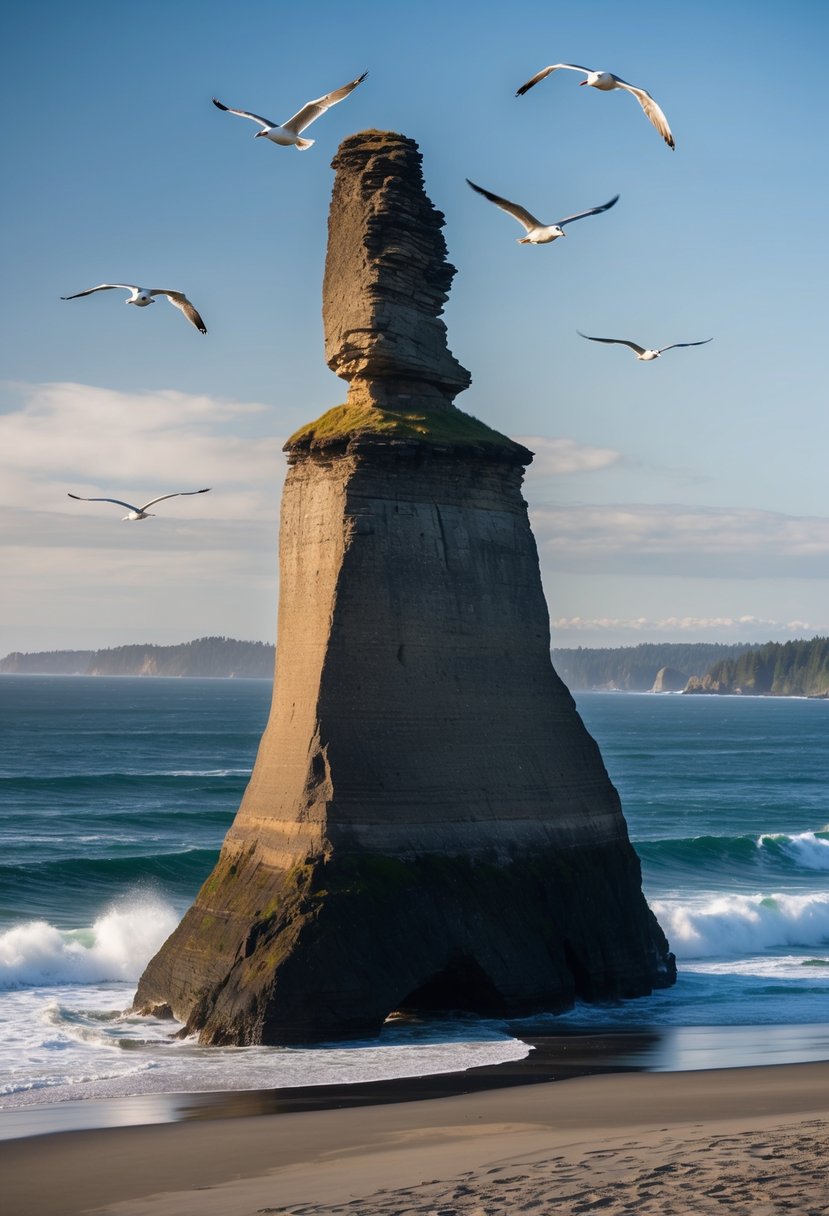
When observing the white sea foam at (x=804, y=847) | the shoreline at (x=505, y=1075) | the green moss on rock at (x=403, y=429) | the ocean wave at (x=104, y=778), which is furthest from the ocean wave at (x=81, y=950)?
the ocean wave at (x=104, y=778)

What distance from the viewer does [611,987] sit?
21.8 m

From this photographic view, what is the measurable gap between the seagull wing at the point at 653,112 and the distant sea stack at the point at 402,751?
221 inches

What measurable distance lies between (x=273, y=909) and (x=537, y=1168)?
26.7 ft

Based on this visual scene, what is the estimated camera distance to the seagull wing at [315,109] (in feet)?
60.8

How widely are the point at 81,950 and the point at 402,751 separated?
8646mm

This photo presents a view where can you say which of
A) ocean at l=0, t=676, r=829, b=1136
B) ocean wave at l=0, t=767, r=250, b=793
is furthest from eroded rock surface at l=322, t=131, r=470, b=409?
ocean wave at l=0, t=767, r=250, b=793

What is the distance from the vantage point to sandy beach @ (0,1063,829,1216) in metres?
10.8

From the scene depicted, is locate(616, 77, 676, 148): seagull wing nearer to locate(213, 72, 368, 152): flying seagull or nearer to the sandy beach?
locate(213, 72, 368, 152): flying seagull

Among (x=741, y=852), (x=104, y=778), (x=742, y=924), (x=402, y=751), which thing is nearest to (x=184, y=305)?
(x=402, y=751)

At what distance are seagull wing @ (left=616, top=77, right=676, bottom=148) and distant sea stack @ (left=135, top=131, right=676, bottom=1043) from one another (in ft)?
18.4

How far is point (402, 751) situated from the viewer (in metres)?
20.5

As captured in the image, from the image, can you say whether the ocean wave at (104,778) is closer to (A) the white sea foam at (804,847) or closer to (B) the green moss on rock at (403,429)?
(A) the white sea foam at (804,847)

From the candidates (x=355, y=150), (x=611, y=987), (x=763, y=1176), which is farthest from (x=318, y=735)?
(x=763, y=1176)

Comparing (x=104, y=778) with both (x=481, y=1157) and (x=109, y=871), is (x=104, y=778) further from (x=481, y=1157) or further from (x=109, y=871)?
(x=481, y=1157)
